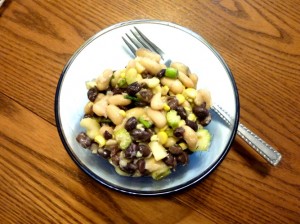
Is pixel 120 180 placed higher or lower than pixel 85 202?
higher

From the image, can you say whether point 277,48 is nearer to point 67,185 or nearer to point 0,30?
point 67,185

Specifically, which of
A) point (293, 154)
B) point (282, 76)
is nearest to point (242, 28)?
point (282, 76)

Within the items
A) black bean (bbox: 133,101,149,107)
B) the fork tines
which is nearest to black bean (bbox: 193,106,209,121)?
black bean (bbox: 133,101,149,107)

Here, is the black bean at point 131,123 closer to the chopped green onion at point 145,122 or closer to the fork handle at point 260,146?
the chopped green onion at point 145,122

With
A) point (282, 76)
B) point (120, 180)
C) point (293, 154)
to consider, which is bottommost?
point (120, 180)

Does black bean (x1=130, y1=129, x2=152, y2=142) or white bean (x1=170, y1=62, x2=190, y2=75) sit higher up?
white bean (x1=170, y1=62, x2=190, y2=75)

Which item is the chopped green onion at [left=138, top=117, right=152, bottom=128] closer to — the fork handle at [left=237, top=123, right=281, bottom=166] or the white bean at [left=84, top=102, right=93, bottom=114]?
A: the white bean at [left=84, top=102, right=93, bottom=114]
